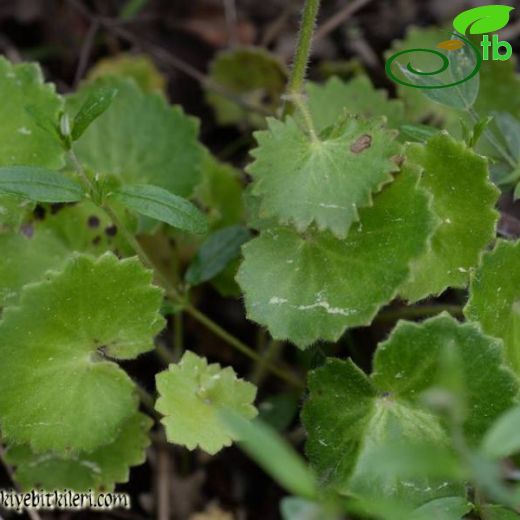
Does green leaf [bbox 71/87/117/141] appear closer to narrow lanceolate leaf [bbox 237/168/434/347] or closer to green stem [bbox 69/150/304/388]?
green stem [bbox 69/150/304/388]

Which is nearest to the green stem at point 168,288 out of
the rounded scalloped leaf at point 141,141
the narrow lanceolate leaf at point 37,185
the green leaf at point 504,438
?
the narrow lanceolate leaf at point 37,185

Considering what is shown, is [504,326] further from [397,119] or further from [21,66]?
[21,66]

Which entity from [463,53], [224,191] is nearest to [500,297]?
Result: [463,53]

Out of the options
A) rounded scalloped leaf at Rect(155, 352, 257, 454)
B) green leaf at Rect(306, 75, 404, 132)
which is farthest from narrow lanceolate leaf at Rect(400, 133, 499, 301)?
green leaf at Rect(306, 75, 404, 132)

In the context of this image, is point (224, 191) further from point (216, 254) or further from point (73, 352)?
point (73, 352)

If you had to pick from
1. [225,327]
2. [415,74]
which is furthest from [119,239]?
[415,74]

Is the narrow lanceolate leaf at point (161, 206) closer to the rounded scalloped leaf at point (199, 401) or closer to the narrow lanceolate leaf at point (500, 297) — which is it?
the rounded scalloped leaf at point (199, 401)
